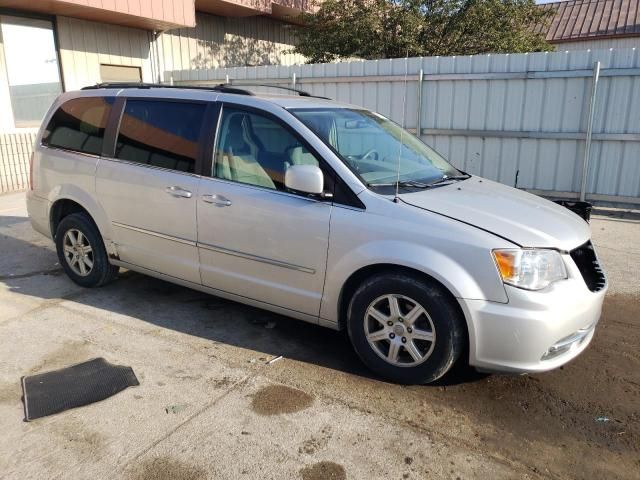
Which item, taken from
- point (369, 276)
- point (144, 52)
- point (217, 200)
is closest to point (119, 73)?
point (144, 52)

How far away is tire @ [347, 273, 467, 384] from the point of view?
3145 millimetres

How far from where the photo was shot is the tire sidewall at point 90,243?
4.86m

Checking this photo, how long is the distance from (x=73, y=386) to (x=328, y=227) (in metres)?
1.91

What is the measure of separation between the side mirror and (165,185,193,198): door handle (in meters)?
1.00

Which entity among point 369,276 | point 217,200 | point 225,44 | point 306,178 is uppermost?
point 225,44

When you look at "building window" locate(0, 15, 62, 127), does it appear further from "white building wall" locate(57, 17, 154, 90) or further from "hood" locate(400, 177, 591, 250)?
"hood" locate(400, 177, 591, 250)

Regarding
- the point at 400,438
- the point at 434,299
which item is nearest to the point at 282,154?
the point at 434,299

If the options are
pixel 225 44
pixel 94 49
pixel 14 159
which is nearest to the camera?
pixel 14 159

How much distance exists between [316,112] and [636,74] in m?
6.04

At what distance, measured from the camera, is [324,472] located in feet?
8.57

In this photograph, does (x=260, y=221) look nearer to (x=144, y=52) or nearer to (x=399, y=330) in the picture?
(x=399, y=330)

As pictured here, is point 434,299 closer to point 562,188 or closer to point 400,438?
point 400,438

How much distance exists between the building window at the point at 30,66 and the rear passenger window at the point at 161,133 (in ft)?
22.7

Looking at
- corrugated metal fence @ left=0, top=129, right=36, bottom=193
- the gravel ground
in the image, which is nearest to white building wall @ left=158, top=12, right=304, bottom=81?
corrugated metal fence @ left=0, top=129, right=36, bottom=193
